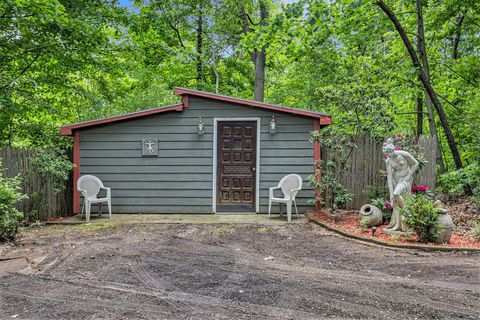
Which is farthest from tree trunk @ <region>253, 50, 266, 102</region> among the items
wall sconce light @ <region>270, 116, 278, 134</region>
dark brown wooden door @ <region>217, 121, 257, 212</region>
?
wall sconce light @ <region>270, 116, 278, 134</region>

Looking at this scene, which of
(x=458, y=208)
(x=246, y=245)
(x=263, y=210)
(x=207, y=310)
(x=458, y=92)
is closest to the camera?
(x=207, y=310)

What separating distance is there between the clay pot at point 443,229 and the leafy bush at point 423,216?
5 cm

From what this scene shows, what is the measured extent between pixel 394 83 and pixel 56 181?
831 cm

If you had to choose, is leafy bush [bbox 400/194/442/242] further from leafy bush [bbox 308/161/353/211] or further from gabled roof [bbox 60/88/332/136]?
gabled roof [bbox 60/88/332/136]

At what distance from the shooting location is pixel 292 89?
551 inches

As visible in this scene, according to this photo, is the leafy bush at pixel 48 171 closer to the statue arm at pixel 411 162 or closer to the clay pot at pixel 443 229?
the statue arm at pixel 411 162

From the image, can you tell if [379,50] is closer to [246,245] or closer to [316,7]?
[316,7]

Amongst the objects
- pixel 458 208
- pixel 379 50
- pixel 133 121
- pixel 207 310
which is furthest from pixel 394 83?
pixel 207 310

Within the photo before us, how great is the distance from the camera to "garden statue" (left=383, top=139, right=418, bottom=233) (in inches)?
184

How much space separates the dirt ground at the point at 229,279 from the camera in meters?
2.38

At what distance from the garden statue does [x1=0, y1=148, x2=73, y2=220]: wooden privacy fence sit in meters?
6.07

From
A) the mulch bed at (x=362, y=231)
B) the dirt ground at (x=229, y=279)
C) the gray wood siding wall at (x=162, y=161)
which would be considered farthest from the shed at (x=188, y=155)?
the dirt ground at (x=229, y=279)

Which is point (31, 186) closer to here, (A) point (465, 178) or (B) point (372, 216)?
(B) point (372, 216)

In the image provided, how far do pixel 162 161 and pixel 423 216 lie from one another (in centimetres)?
483
